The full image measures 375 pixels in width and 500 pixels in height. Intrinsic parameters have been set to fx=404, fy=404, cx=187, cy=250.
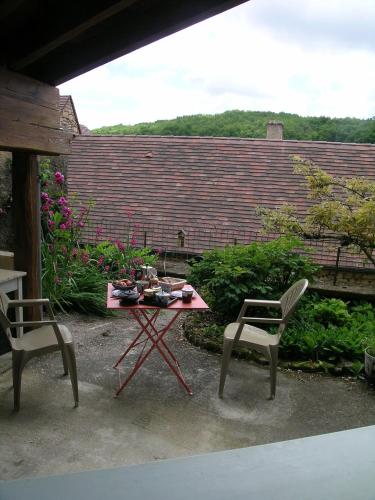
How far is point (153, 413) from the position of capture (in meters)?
3.17

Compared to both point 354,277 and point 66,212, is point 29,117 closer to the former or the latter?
point 66,212

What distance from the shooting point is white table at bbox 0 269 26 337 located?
12.6ft

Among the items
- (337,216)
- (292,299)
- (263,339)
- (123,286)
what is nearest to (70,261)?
(123,286)

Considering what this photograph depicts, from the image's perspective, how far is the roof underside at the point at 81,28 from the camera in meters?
2.47

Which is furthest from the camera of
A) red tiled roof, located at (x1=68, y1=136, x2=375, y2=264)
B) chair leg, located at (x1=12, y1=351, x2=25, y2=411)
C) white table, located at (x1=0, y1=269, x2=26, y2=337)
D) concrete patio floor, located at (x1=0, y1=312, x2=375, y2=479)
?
red tiled roof, located at (x1=68, y1=136, x2=375, y2=264)

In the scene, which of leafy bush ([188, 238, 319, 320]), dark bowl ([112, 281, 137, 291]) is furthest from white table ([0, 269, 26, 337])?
leafy bush ([188, 238, 319, 320])

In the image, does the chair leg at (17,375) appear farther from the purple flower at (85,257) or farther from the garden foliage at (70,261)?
the purple flower at (85,257)

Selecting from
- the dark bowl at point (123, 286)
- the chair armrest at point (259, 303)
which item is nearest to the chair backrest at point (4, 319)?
the dark bowl at point (123, 286)

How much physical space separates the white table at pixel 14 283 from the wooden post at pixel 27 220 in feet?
Answer: 0.51

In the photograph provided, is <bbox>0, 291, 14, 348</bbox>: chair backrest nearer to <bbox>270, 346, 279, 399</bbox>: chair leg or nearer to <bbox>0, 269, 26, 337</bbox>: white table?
<bbox>0, 269, 26, 337</bbox>: white table

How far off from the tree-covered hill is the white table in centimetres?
1447

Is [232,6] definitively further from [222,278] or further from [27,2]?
[222,278]

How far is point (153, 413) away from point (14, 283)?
191 cm

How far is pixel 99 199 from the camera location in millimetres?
10953
